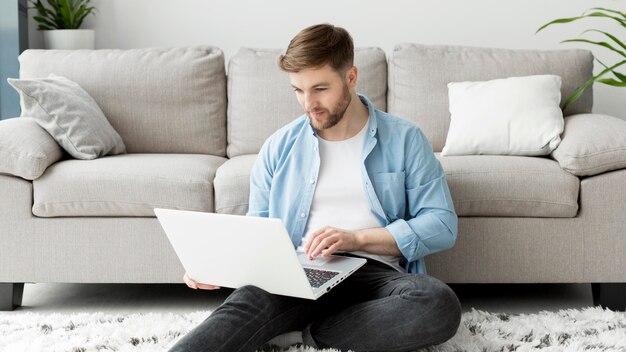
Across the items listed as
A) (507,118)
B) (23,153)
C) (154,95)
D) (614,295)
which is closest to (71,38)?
(154,95)

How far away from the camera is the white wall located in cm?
386

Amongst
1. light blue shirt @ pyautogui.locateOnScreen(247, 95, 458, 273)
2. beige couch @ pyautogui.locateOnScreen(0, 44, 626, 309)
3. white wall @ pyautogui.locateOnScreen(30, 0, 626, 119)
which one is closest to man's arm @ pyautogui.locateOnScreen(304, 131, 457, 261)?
light blue shirt @ pyautogui.locateOnScreen(247, 95, 458, 273)

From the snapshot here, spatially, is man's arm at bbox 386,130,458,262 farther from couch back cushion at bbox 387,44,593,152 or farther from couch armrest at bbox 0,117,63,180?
couch armrest at bbox 0,117,63,180

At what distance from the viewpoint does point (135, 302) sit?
2.77 metres

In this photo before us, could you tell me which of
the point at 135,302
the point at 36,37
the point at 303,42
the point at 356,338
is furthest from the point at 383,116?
the point at 36,37

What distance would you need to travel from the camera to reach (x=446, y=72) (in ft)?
10.4

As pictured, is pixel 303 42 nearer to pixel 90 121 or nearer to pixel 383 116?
pixel 383 116

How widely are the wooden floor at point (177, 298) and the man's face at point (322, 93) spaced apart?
912 mm

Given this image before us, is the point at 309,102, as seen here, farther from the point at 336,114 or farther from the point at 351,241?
the point at 351,241

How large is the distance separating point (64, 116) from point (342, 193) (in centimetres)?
116

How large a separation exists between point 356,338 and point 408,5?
2.24 meters

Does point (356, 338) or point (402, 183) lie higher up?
point (402, 183)

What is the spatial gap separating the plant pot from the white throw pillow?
175cm

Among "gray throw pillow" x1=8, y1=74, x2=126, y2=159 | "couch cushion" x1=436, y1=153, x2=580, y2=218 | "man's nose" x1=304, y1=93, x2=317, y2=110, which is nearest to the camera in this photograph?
"man's nose" x1=304, y1=93, x2=317, y2=110
